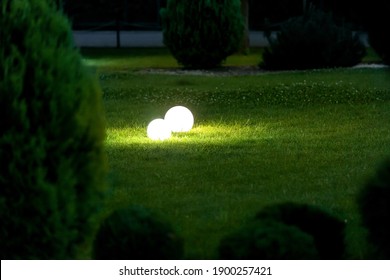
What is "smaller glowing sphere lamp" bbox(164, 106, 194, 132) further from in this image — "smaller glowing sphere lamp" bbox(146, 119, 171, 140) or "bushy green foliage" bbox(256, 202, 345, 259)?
"bushy green foliage" bbox(256, 202, 345, 259)

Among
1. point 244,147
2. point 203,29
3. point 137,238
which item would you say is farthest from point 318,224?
point 203,29

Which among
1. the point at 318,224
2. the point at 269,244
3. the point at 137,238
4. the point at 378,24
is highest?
the point at 269,244

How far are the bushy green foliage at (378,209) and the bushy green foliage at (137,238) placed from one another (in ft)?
3.27

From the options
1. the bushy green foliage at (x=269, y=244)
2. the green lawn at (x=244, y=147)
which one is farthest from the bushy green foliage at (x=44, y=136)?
the green lawn at (x=244, y=147)

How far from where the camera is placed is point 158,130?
11375 millimetres

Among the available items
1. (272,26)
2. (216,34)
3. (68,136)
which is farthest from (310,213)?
(272,26)

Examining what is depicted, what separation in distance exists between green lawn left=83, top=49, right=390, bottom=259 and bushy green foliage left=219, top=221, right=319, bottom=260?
0.71 meters

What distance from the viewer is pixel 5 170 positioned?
5.05m

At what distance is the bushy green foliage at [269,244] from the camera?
4984mm

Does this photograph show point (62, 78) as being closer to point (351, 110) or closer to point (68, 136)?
point (68, 136)

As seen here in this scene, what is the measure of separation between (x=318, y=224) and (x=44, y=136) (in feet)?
5.42

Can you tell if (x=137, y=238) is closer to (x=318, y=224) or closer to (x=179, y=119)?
(x=318, y=224)

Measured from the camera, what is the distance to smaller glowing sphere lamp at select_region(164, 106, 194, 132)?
1177 centimetres

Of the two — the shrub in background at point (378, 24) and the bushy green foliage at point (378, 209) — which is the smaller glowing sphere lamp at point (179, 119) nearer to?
the shrub in background at point (378, 24)
